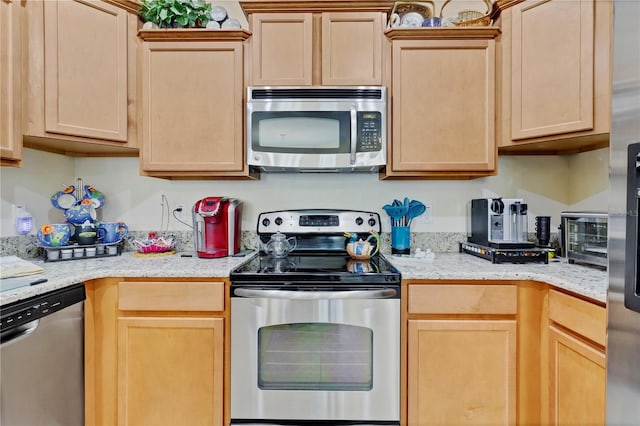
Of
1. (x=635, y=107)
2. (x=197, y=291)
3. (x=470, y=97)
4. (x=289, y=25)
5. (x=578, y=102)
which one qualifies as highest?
(x=289, y=25)

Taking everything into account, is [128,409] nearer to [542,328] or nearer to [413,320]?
[413,320]

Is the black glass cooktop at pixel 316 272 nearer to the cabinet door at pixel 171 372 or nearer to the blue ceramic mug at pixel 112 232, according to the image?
the cabinet door at pixel 171 372

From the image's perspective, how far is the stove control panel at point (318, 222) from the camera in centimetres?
209

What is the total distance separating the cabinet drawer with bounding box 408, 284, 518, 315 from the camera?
4.89 feet

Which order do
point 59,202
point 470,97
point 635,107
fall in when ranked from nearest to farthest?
point 635,107
point 470,97
point 59,202

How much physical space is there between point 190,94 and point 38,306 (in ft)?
3.84

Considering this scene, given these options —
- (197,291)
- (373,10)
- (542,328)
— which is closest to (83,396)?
(197,291)

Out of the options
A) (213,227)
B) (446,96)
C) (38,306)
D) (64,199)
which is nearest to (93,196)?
(64,199)

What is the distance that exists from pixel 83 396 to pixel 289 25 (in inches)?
78.9

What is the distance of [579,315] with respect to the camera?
1271 mm

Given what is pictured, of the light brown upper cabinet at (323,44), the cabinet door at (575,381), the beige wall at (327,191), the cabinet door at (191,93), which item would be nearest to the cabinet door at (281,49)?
the light brown upper cabinet at (323,44)

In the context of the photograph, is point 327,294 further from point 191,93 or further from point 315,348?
point 191,93

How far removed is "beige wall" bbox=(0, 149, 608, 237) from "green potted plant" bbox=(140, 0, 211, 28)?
839 mm

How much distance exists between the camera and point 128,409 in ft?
4.96
